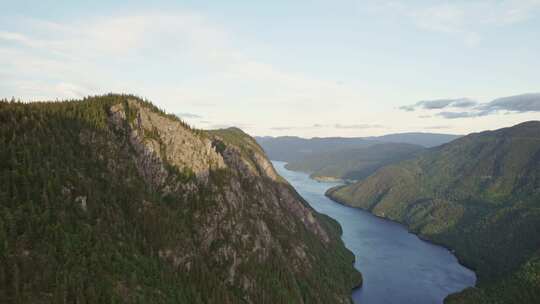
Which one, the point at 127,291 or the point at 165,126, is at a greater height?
the point at 165,126

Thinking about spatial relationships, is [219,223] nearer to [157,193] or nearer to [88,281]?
[157,193]

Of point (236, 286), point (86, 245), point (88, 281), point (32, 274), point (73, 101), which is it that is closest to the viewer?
point (32, 274)

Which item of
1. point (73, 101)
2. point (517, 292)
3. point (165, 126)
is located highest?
point (73, 101)

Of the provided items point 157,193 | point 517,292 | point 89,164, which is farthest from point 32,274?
point 517,292

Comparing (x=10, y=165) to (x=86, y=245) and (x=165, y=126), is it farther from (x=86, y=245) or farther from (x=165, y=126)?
(x=165, y=126)

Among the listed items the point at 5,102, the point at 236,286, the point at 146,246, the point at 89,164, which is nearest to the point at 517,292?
the point at 236,286

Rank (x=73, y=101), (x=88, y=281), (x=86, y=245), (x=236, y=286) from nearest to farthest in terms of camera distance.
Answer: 1. (x=88, y=281)
2. (x=86, y=245)
3. (x=236, y=286)
4. (x=73, y=101)

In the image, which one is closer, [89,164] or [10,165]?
[10,165]
